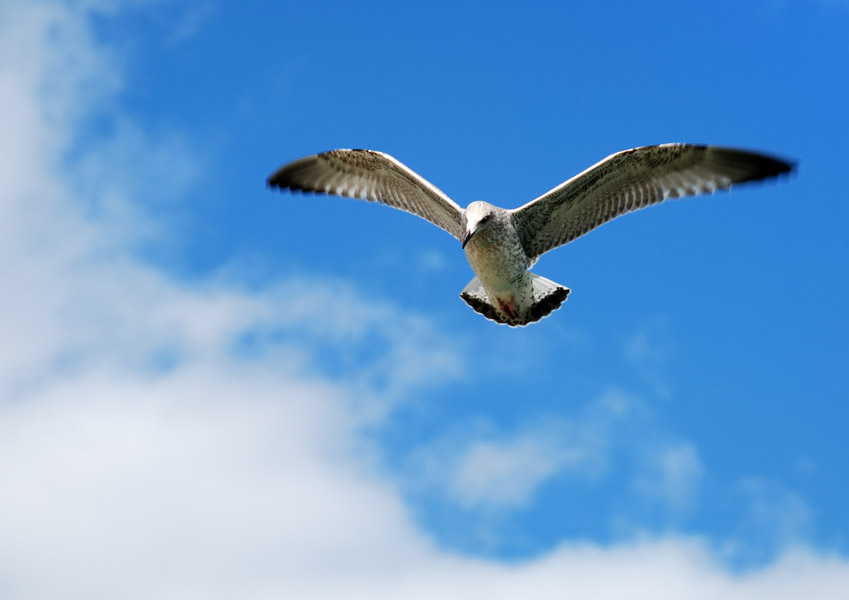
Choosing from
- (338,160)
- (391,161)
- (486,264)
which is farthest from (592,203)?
(338,160)

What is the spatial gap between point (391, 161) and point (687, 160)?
11.0 feet

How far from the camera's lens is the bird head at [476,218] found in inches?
402

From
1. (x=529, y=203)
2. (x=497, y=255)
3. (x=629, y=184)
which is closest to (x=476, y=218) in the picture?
(x=497, y=255)

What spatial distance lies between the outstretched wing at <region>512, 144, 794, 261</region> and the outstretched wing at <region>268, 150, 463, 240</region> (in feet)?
3.48

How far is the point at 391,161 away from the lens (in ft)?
37.4

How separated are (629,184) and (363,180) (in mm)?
3245

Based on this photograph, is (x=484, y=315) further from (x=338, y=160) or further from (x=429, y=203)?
(x=338, y=160)

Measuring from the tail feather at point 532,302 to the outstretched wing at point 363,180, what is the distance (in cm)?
76

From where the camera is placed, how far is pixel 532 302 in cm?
1128

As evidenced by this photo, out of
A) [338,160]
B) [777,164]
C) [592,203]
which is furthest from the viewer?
[338,160]

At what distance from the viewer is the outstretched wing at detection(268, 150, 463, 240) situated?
37.9ft

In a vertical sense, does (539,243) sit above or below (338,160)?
below

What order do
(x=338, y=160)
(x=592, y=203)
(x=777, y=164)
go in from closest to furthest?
(x=777, y=164) < (x=592, y=203) < (x=338, y=160)

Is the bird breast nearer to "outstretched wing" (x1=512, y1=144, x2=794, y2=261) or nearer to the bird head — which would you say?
the bird head
